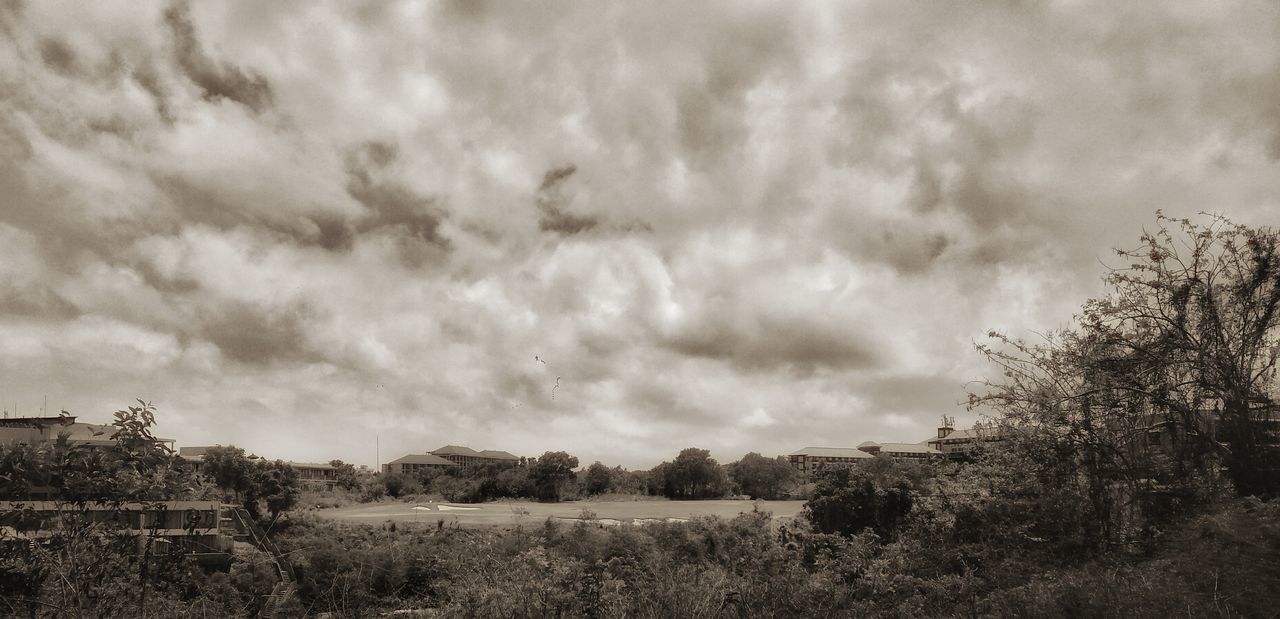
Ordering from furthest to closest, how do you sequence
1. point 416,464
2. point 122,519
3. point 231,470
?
point 416,464 → point 231,470 → point 122,519

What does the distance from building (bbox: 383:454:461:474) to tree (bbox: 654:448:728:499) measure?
45.5 meters

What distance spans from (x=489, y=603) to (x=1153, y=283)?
11.1m

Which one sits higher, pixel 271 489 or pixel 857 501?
pixel 857 501

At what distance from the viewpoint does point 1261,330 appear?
1038 centimetres

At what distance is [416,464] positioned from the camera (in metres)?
123

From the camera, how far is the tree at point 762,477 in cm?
7969

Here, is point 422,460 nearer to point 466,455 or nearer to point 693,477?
point 466,455

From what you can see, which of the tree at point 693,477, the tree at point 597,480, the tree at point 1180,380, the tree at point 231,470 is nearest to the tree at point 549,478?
the tree at point 597,480

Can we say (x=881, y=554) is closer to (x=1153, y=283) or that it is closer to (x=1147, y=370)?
(x=1147, y=370)

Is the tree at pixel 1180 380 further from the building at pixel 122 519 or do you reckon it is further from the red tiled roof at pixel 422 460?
the red tiled roof at pixel 422 460

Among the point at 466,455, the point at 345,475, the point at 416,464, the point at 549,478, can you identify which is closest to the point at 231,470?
the point at 549,478

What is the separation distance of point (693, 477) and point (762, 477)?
782 cm

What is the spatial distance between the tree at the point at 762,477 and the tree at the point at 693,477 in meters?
1.96

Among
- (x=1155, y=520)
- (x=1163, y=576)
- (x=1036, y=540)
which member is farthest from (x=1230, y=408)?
(x=1163, y=576)
